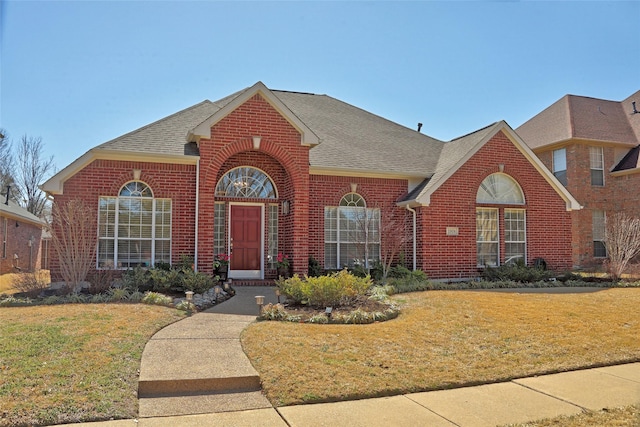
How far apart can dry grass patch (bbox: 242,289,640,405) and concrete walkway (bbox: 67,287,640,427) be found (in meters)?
0.22

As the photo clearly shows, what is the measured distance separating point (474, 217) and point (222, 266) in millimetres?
8278

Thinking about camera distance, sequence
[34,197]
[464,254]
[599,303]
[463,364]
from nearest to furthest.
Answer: [463,364], [599,303], [464,254], [34,197]

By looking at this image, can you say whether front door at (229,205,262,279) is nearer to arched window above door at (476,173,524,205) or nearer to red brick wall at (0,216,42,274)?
arched window above door at (476,173,524,205)

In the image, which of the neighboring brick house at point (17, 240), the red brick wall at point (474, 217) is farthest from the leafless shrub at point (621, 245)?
the neighboring brick house at point (17, 240)

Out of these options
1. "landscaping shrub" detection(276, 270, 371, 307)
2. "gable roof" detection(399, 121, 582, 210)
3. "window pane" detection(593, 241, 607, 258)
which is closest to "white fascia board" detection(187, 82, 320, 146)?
"gable roof" detection(399, 121, 582, 210)

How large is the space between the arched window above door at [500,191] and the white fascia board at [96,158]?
9400mm

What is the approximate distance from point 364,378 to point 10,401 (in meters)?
3.83

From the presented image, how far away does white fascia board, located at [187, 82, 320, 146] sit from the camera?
13828 millimetres

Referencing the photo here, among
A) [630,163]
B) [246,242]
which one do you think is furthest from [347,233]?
[630,163]

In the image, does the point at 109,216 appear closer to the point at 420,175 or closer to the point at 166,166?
the point at 166,166

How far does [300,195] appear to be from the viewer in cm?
1459

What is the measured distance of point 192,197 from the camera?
1433 centimetres

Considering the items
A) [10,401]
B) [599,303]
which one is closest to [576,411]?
[10,401]

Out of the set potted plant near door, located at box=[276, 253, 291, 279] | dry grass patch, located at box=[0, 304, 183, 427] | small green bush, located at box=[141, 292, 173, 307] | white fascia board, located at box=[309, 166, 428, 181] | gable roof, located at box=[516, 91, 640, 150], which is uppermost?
gable roof, located at box=[516, 91, 640, 150]
